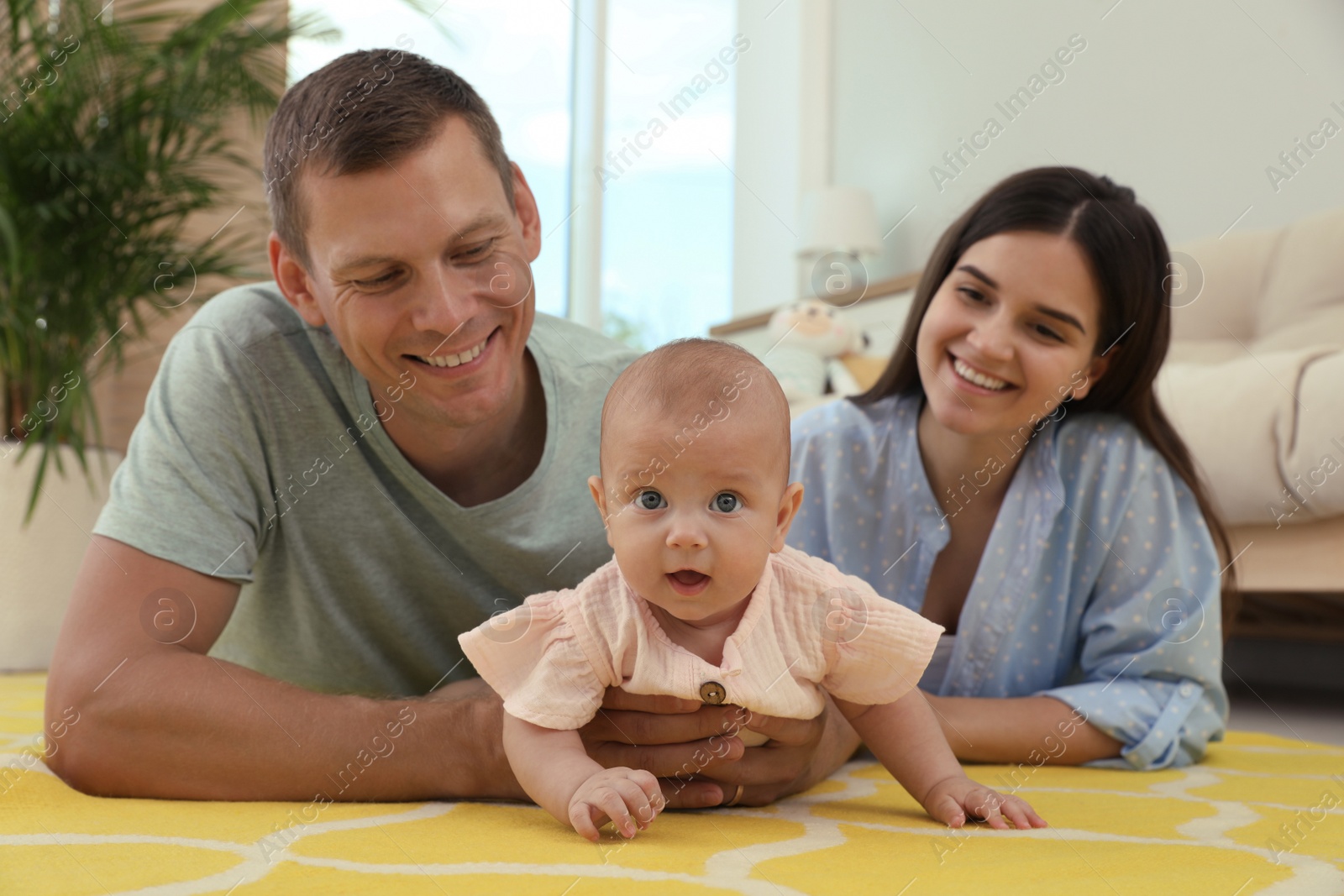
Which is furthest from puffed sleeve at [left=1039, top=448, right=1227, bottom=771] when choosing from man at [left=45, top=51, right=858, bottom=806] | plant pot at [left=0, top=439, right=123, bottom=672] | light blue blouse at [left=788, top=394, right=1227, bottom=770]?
plant pot at [left=0, top=439, right=123, bottom=672]

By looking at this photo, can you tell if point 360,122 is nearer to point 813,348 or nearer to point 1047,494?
point 1047,494

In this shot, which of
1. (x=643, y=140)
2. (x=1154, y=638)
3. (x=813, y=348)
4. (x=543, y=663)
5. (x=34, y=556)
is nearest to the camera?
(x=543, y=663)

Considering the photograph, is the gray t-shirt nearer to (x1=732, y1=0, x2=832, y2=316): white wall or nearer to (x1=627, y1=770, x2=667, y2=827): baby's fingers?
(x1=627, y1=770, x2=667, y2=827): baby's fingers

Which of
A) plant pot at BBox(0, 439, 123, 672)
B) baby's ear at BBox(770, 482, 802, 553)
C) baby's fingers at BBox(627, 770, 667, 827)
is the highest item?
baby's ear at BBox(770, 482, 802, 553)

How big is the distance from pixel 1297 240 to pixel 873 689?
2.19 m

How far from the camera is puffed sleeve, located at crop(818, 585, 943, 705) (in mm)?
989

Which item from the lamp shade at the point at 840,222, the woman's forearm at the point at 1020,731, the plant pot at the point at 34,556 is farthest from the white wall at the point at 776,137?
the woman's forearm at the point at 1020,731

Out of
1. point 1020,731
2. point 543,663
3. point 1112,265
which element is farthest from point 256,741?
point 1112,265

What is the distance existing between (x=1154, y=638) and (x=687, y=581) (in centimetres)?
83

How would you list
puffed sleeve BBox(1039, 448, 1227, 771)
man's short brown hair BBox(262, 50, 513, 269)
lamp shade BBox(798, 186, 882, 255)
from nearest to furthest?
man's short brown hair BBox(262, 50, 513, 269)
puffed sleeve BBox(1039, 448, 1227, 771)
lamp shade BBox(798, 186, 882, 255)

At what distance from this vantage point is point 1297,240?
2.62 meters

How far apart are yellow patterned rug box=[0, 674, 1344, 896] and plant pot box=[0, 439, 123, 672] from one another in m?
1.66

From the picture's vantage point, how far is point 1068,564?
151 cm

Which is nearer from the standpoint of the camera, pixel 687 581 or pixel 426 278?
pixel 687 581
